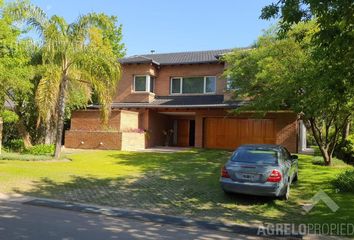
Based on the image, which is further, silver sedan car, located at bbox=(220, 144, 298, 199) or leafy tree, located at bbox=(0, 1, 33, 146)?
leafy tree, located at bbox=(0, 1, 33, 146)

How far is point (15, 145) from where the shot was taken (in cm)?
2227

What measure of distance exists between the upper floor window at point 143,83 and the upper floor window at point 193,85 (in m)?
1.65

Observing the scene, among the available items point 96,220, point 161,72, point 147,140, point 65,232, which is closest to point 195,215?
point 96,220

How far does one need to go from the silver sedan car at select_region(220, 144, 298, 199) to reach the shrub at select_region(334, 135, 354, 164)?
1353 centimetres

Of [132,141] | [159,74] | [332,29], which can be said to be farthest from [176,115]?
[332,29]

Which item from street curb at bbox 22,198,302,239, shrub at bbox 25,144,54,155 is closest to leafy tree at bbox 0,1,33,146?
shrub at bbox 25,144,54,155

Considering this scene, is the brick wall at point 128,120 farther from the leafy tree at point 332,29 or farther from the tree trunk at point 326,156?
the leafy tree at point 332,29

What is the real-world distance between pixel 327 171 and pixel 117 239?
1215 cm

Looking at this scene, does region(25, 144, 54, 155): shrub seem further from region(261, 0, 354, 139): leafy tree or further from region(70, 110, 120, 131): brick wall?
region(261, 0, 354, 139): leafy tree

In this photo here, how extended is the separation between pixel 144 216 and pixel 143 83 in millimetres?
20471

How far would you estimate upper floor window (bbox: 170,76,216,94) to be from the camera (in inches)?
1081

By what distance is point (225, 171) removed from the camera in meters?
10.3

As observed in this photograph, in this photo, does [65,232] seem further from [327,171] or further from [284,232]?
[327,171]

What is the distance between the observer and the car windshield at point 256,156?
10375mm
